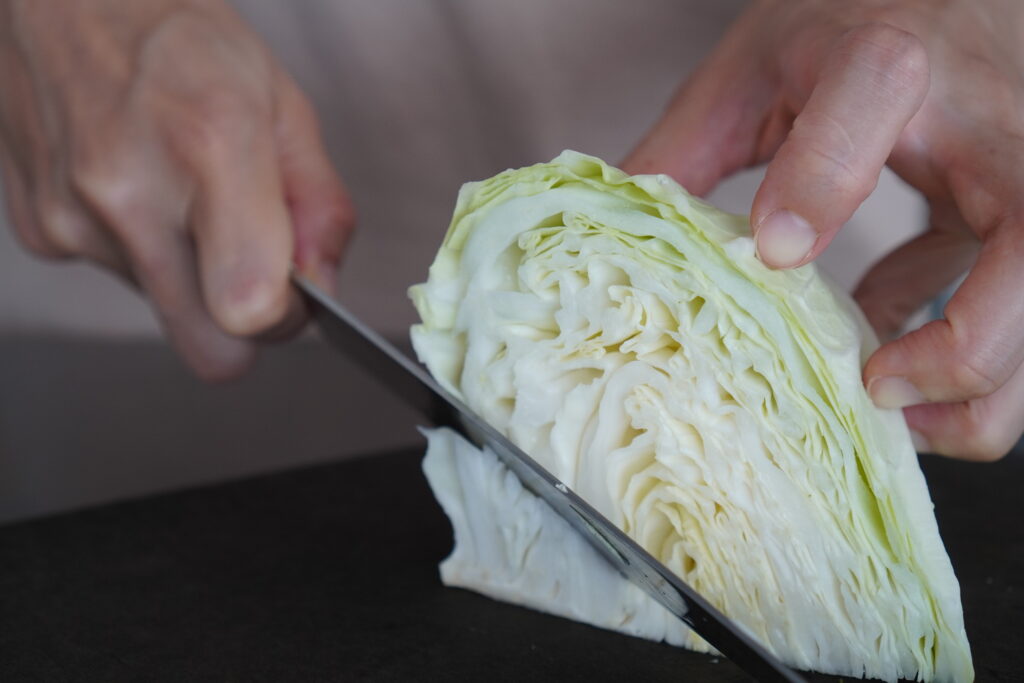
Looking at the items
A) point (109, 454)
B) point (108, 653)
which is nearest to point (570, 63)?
point (109, 454)

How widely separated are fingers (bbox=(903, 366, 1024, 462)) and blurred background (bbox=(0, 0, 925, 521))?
102 cm

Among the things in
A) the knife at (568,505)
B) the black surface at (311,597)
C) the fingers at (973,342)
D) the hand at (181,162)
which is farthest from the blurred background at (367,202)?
the fingers at (973,342)

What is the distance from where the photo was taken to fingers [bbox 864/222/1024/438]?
3.01 ft

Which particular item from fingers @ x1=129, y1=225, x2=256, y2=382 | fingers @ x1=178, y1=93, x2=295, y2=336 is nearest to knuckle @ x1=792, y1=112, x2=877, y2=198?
fingers @ x1=178, y1=93, x2=295, y2=336

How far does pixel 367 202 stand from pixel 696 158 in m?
0.89

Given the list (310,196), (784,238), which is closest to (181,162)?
(310,196)

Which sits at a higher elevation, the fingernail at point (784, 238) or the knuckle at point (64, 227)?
the fingernail at point (784, 238)

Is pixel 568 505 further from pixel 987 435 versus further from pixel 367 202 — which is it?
pixel 367 202

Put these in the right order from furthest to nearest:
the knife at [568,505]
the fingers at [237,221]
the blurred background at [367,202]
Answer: the blurred background at [367,202] → the fingers at [237,221] → the knife at [568,505]

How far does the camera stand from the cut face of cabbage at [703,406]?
0.94 metres

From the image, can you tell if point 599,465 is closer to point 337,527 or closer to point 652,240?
point 652,240

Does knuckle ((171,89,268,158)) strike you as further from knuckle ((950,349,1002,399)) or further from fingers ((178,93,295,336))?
knuckle ((950,349,1002,399))

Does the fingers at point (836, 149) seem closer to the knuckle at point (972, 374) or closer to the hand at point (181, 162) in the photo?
the knuckle at point (972, 374)

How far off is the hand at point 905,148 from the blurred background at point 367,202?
62cm
